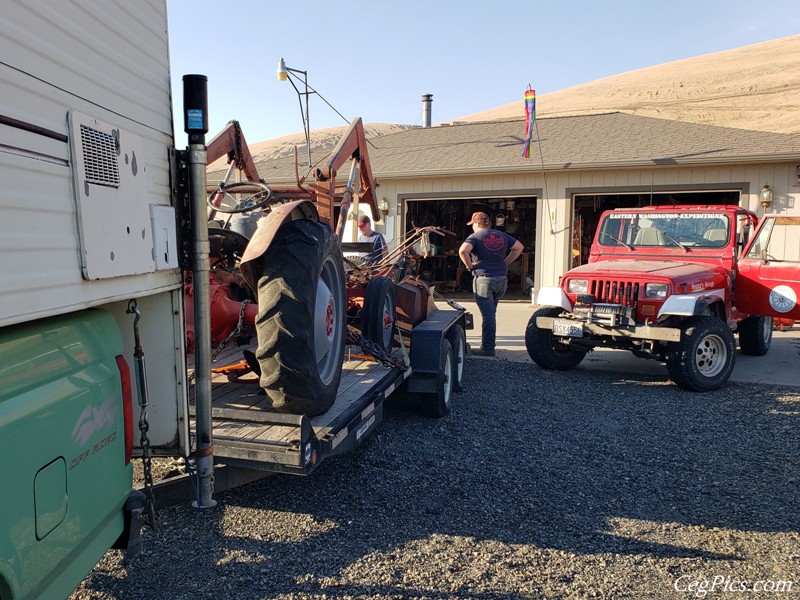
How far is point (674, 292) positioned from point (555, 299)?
4.19 feet

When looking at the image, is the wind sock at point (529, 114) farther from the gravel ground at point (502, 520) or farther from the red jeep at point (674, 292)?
the gravel ground at point (502, 520)

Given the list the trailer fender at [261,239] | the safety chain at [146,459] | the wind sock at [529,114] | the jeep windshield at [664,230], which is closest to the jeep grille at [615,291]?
the jeep windshield at [664,230]

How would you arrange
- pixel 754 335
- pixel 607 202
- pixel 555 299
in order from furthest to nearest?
1. pixel 607 202
2. pixel 754 335
3. pixel 555 299

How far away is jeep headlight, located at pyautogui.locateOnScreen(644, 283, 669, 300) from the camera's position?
6750 mm

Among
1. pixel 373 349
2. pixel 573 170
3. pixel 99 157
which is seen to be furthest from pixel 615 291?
pixel 573 170

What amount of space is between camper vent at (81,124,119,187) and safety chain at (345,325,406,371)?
2597 mm

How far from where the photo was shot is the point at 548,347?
763cm

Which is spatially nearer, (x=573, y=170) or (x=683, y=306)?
(x=683, y=306)

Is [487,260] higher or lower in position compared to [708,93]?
lower

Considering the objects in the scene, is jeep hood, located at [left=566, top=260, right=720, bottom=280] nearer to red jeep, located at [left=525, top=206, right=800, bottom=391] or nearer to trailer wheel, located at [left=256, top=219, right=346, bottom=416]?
red jeep, located at [left=525, top=206, right=800, bottom=391]

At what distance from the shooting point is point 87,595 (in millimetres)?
2814

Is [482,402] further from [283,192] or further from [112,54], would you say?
[112,54]

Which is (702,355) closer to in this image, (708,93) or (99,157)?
(99,157)

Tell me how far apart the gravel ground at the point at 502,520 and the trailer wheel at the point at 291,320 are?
76 centimetres
